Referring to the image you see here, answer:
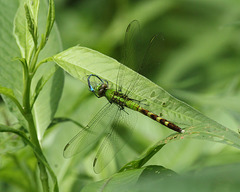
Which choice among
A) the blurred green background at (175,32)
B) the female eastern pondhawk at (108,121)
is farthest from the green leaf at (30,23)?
the blurred green background at (175,32)

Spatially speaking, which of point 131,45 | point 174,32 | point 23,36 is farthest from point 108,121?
point 174,32

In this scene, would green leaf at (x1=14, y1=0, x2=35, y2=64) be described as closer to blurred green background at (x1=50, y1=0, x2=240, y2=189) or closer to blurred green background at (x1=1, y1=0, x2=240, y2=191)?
blurred green background at (x1=1, y1=0, x2=240, y2=191)

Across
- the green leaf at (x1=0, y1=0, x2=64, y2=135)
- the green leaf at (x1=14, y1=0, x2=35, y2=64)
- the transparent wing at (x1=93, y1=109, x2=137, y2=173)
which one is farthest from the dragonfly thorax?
the green leaf at (x1=14, y1=0, x2=35, y2=64)

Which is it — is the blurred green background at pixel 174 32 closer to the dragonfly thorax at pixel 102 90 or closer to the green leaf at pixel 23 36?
the dragonfly thorax at pixel 102 90

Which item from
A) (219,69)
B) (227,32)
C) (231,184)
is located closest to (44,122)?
(231,184)

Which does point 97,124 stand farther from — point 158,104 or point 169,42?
point 169,42

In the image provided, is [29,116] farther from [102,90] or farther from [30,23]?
[102,90]
